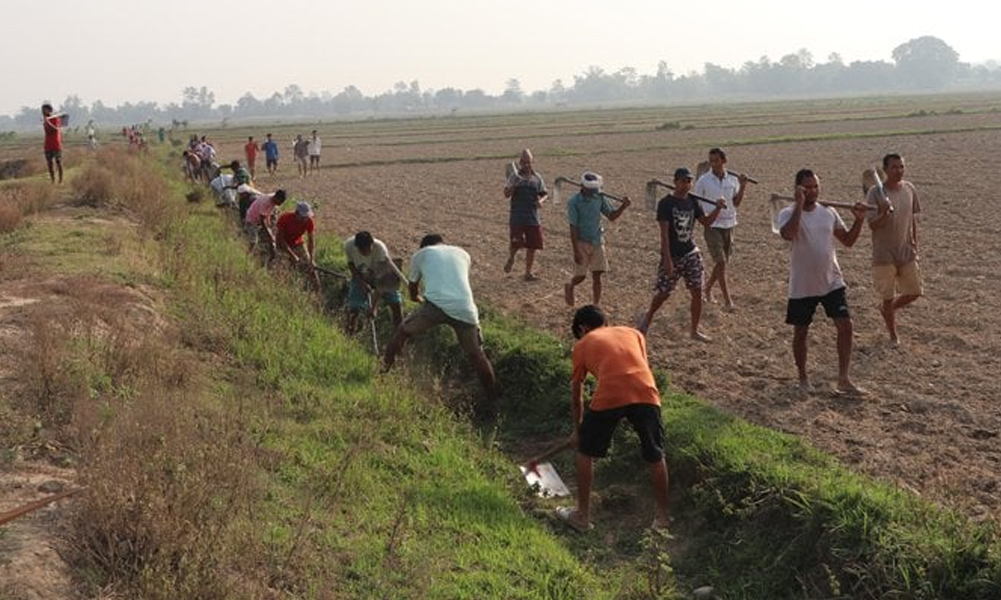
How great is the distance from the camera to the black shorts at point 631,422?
526 centimetres

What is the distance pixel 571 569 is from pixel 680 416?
76.1 inches

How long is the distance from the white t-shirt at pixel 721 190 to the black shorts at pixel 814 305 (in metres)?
2.24

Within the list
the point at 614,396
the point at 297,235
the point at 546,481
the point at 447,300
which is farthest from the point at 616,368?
the point at 297,235

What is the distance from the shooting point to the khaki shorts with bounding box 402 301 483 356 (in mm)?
7469

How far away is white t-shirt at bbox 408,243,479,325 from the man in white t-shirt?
8.77 feet

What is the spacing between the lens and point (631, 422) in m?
5.37

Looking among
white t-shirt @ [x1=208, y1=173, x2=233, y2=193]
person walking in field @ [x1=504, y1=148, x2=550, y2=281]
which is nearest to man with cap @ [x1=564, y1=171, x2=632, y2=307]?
person walking in field @ [x1=504, y1=148, x2=550, y2=281]

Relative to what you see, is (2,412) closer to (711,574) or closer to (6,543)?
(6,543)

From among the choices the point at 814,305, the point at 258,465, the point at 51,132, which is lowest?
the point at 258,465

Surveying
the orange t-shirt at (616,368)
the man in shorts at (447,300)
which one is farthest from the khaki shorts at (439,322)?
the orange t-shirt at (616,368)

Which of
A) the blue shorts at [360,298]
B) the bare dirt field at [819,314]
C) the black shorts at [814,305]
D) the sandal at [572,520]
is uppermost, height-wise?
the black shorts at [814,305]

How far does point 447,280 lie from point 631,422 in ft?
8.45

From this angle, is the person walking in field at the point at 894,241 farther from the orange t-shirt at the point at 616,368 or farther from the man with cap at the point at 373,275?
the man with cap at the point at 373,275

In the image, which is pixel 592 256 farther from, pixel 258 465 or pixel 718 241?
pixel 258 465
